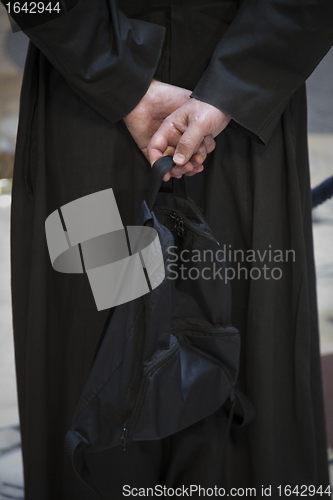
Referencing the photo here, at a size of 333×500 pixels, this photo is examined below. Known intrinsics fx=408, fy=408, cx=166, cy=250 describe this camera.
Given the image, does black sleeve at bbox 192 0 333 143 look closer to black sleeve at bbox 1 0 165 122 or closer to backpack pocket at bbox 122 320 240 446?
black sleeve at bbox 1 0 165 122

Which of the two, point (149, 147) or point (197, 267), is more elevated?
point (149, 147)

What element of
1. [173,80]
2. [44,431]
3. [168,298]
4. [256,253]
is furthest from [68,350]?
[173,80]

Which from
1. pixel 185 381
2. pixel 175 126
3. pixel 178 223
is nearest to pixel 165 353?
pixel 185 381

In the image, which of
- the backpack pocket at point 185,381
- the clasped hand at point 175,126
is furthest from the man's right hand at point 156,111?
the backpack pocket at point 185,381

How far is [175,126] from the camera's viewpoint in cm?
55

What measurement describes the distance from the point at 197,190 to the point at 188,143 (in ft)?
0.45

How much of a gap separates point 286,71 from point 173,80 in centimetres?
16

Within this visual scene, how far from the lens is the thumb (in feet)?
1.69

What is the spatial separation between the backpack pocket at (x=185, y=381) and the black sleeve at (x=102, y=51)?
1.08 feet

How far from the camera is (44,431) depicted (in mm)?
645

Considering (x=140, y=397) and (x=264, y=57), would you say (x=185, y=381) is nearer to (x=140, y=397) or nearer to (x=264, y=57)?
(x=140, y=397)

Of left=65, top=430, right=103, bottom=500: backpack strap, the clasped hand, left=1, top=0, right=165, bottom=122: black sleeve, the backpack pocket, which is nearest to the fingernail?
the clasped hand

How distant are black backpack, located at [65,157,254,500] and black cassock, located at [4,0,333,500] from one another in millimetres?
67

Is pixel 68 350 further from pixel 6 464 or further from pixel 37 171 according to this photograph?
pixel 6 464
